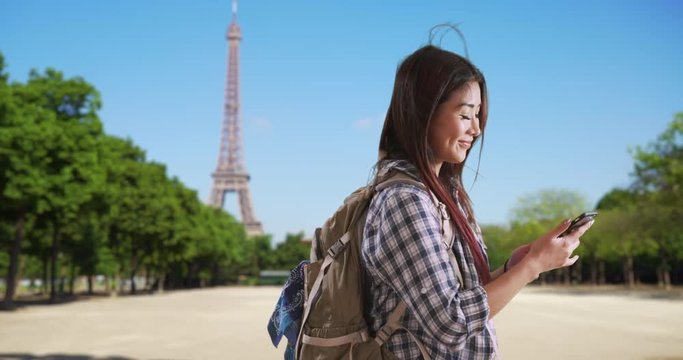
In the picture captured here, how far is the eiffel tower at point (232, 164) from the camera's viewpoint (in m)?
99.7

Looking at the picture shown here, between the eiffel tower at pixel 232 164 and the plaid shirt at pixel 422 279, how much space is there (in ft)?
322

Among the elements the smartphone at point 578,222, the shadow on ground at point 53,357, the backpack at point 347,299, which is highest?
the smartphone at point 578,222

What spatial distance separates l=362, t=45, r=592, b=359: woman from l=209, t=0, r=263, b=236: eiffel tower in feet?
322

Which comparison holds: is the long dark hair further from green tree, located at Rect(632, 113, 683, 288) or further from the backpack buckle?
green tree, located at Rect(632, 113, 683, 288)

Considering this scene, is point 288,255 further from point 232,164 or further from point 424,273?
point 424,273

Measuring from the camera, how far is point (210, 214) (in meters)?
68.0

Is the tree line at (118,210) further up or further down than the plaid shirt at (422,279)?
further up

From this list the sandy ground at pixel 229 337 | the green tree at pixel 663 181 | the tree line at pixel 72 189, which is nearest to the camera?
the sandy ground at pixel 229 337

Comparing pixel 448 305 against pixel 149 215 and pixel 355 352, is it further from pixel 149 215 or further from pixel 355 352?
pixel 149 215

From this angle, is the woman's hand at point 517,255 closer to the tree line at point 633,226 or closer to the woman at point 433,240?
the woman at point 433,240

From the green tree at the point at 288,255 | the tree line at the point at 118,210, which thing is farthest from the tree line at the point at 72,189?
the green tree at the point at 288,255

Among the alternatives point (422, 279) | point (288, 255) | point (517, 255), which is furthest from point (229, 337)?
point (288, 255)

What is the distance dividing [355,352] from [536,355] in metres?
9.88

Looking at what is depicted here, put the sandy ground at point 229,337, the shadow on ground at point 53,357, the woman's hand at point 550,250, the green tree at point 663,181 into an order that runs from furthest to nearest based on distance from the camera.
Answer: the green tree at point 663,181 < the sandy ground at point 229,337 < the shadow on ground at point 53,357 < the woman's hand at point 550,250
